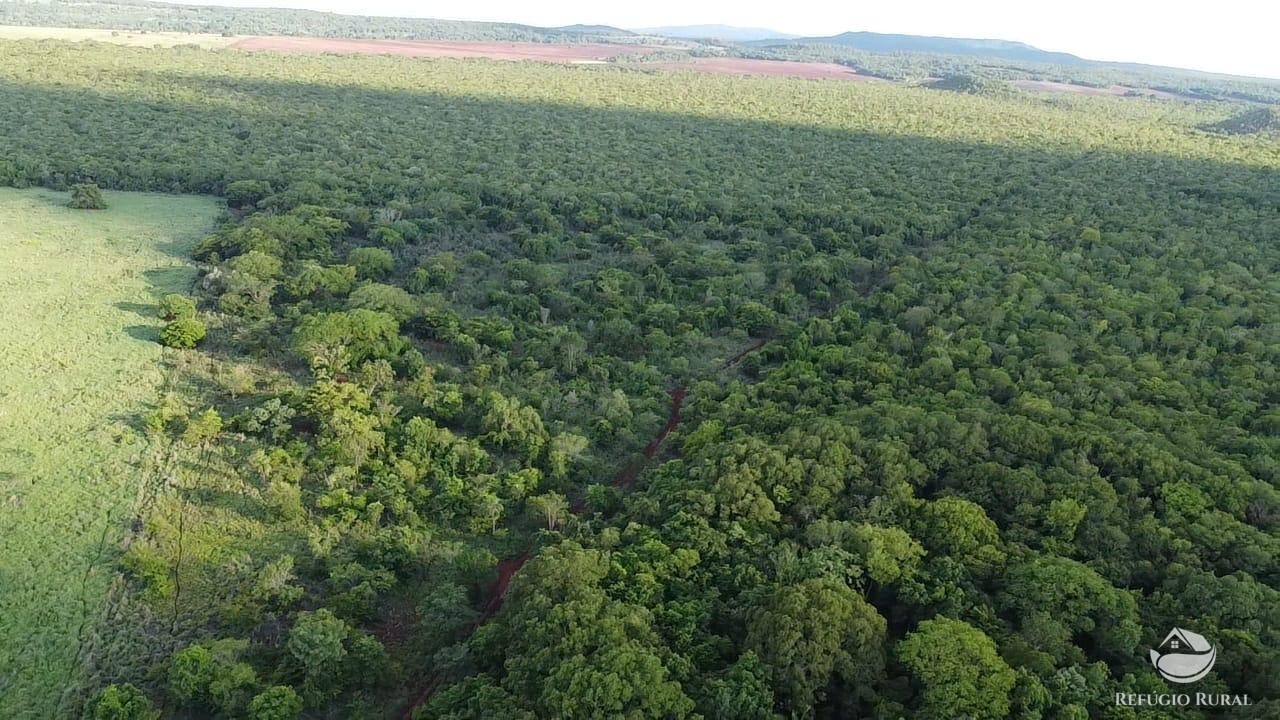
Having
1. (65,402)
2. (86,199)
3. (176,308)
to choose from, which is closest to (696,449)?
(65,402)

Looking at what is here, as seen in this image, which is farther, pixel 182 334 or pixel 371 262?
pixel 371 262

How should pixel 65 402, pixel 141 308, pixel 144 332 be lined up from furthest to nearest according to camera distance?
pixel 141 308
pixel 144 332
pixel 65 402

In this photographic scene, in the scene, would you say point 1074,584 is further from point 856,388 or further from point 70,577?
point 70,577

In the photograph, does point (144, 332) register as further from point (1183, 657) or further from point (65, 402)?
point (1183, 657)

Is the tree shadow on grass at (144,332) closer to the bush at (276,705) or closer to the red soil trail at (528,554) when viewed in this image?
the red soil trail at (528,554)

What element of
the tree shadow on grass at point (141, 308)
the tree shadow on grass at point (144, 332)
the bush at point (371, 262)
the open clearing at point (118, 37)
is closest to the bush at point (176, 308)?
the tree shadow on grass at point (141, 308)

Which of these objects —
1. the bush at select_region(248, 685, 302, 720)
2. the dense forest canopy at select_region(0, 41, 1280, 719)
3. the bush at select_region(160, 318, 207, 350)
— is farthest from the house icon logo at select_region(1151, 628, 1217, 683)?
the bush at select_region(160, 318, 207, 350)

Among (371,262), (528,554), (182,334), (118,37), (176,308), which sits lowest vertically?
(528,554)
